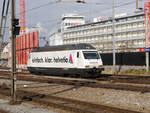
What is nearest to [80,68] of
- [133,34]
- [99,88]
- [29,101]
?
[99,88]

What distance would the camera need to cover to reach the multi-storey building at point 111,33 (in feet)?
321

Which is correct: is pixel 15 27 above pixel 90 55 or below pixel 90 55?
above

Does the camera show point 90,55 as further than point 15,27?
Yes

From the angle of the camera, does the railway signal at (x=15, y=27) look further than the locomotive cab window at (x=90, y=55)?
No

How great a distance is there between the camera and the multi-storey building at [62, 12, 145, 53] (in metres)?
97.8

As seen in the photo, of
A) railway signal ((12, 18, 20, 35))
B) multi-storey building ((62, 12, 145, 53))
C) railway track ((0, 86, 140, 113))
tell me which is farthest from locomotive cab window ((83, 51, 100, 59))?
multi-storey building ((62, 12, 145, 53))

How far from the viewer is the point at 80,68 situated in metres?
27.2

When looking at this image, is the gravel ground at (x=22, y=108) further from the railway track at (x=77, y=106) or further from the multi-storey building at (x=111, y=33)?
the multi-storey building at (x=111, y=33)

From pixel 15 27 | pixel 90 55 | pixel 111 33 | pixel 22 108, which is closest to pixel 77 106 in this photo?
pixel 22 108

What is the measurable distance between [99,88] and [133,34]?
85911mm

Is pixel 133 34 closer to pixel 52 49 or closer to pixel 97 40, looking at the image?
pixel 97 40

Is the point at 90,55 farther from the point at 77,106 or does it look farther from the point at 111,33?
the point at 111,33

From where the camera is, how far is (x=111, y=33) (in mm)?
108000

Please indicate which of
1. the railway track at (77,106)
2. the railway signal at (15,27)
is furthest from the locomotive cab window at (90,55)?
the railway signal at (15,27)
